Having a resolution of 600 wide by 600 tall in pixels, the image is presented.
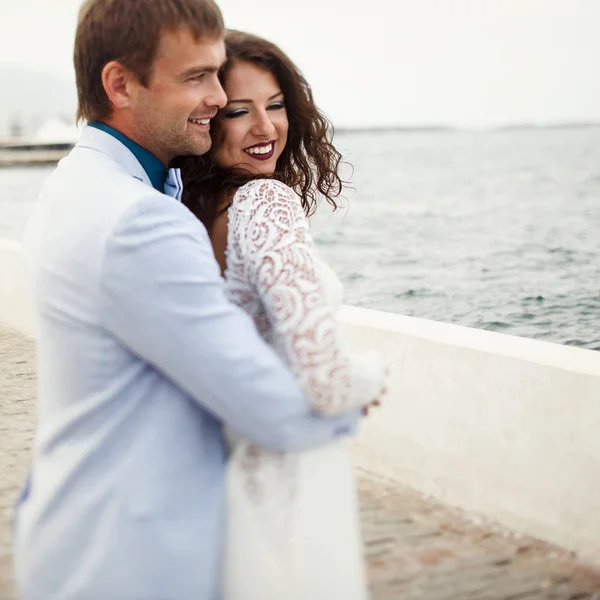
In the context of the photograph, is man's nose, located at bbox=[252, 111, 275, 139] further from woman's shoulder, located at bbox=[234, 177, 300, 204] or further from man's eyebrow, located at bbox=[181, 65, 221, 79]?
man's eyebrow, located at bbox=[181, 65, 221, 79]

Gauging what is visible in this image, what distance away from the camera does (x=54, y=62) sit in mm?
98938

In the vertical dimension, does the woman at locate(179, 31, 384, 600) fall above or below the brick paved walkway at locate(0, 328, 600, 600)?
above

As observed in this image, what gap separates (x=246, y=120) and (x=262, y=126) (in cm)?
5

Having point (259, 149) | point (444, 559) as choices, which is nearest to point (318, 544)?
point (259, 149)

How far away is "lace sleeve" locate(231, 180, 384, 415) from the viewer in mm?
1633

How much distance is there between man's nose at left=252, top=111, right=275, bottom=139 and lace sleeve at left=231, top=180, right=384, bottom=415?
0.54 meters

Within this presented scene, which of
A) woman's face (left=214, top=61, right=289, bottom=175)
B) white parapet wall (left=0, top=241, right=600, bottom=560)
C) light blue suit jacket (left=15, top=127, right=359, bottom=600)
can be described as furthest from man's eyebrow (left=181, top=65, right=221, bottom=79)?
white parapet wall (left=0, top=241, right=600, bottom=560)

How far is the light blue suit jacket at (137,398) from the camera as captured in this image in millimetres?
1545

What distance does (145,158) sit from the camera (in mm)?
1869

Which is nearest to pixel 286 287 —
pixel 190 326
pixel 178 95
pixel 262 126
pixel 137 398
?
pixel 190 326

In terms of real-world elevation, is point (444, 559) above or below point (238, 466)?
below

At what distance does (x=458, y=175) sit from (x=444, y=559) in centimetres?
7324

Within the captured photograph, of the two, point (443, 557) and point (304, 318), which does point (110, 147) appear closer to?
point (304, 318)

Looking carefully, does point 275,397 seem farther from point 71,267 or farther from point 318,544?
point 71,267
